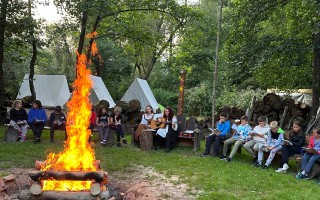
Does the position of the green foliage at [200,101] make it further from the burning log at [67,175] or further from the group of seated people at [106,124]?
the burning log at [67,175]

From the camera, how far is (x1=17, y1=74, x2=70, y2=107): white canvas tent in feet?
57.3

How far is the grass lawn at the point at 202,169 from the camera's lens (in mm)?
5672

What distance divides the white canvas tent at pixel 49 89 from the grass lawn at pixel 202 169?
798cm

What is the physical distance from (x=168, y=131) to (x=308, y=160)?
11.6 ft

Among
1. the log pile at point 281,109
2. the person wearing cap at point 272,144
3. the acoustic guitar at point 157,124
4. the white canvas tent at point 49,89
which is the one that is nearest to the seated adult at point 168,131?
the acoustic guitar at point 157,124

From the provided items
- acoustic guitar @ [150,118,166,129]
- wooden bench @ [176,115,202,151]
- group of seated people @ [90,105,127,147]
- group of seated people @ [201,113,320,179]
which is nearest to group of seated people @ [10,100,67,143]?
group of seated people @ [90,105,127,147]

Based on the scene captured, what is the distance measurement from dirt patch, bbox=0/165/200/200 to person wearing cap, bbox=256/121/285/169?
2352 mm

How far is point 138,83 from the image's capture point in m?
16.8

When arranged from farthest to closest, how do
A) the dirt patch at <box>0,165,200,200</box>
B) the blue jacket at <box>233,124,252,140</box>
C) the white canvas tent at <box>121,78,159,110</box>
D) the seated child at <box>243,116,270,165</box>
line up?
the white canvas tent at <box>121,78,159,110</box>
the blue jacket at <box>233,124,252,140</box>
the seated child at <box>243,116,270,165</box>
the dirt patch at <box>0,165,200,200</box>

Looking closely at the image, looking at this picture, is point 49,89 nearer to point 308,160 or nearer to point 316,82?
point 316,82

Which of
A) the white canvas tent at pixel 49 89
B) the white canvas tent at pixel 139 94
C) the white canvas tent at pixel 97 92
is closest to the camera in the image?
the white canvas tent at pixel 97 92

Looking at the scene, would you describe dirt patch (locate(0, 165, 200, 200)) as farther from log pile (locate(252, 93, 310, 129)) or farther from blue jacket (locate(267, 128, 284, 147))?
log pile (locate(252, 93, 310, 129))

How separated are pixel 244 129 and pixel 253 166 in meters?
1.10

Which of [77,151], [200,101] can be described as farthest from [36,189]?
[200,101]
